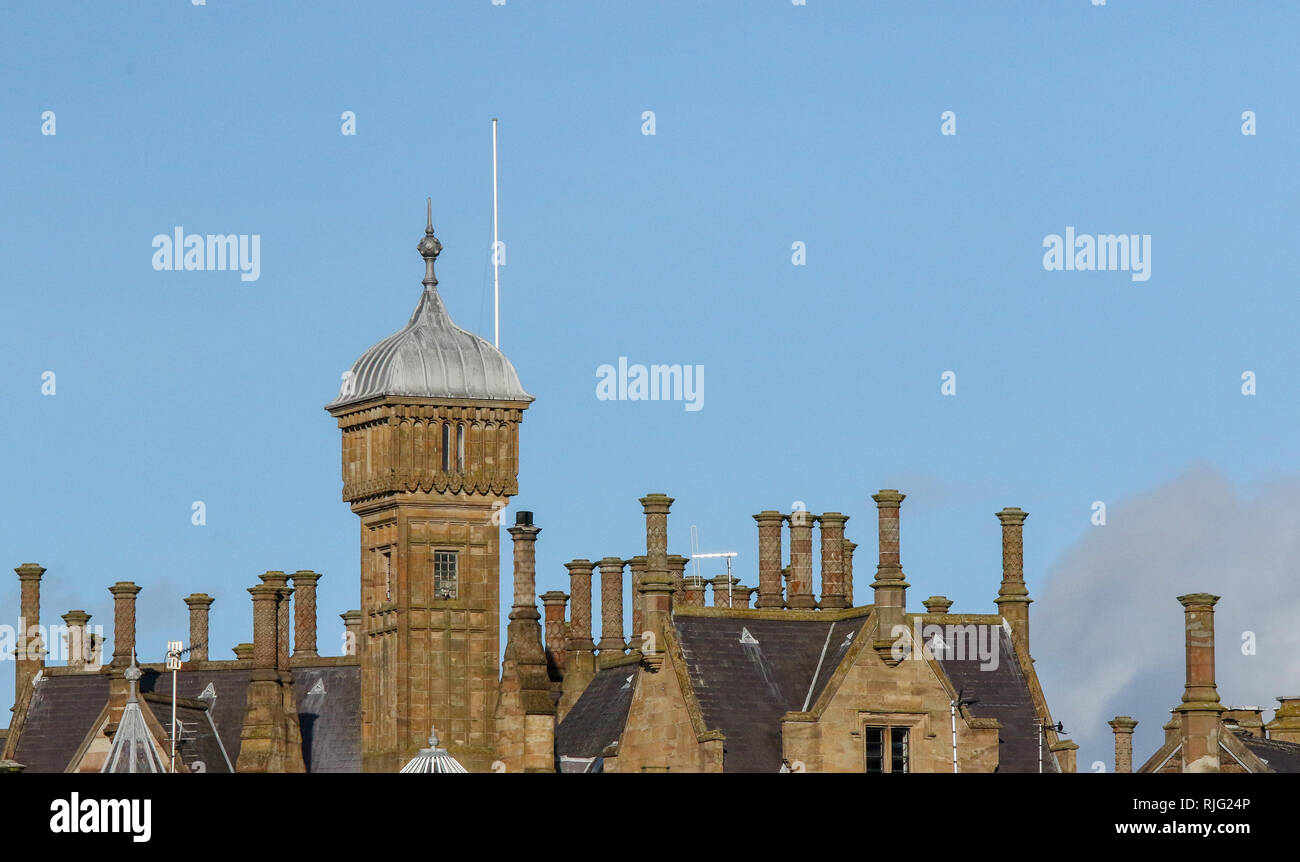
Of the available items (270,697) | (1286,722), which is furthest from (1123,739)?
(270,697)

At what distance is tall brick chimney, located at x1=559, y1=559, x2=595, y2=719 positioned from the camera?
104 m

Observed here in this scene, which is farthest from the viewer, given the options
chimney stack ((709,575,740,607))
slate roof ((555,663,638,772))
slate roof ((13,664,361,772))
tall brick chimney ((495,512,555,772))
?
slate roof ((13,664,361,772))

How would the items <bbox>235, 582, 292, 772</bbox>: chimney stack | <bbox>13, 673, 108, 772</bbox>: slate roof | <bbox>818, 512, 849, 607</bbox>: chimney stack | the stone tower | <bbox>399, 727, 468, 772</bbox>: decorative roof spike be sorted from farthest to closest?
1. the stone tower
2. <bbox>13, 673, 108, 772</bbox>: slate roof
3. <bbox>235, 582, 292, 772</bbox>: chimney stack
4. <bbox>399, 727, 468, 772</bbox>: decorative roof spike
5. <bbox>818, 512, 849, 607</bbox>: chimney stack

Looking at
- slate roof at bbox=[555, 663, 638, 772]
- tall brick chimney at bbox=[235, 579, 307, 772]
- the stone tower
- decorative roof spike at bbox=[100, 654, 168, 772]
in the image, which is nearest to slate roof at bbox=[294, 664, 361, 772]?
the stone tower

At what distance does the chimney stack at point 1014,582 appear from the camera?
9044 centimetres

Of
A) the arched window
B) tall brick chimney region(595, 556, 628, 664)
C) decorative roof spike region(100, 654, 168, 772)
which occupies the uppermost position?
the arched window

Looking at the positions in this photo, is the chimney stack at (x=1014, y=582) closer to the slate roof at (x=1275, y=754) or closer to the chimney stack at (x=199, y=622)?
the slate roof at (x=1275, y=754)

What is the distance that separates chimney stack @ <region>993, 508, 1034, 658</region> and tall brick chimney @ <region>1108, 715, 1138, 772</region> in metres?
6.60

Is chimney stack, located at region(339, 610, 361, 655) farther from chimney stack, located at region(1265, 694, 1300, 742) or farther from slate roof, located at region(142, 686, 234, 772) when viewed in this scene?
chimney stack, located at region(1265, 694, 1300, 742)

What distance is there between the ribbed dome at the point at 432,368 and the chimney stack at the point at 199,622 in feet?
29.9

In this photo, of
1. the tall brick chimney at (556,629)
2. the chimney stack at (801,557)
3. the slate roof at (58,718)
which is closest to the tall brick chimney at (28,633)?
the slate roof at (58,718)

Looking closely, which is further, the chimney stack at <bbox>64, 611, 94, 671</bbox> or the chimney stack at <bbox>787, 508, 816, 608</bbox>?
the chimney stack at <bbox>64, 611, 94, 671</bbox>
